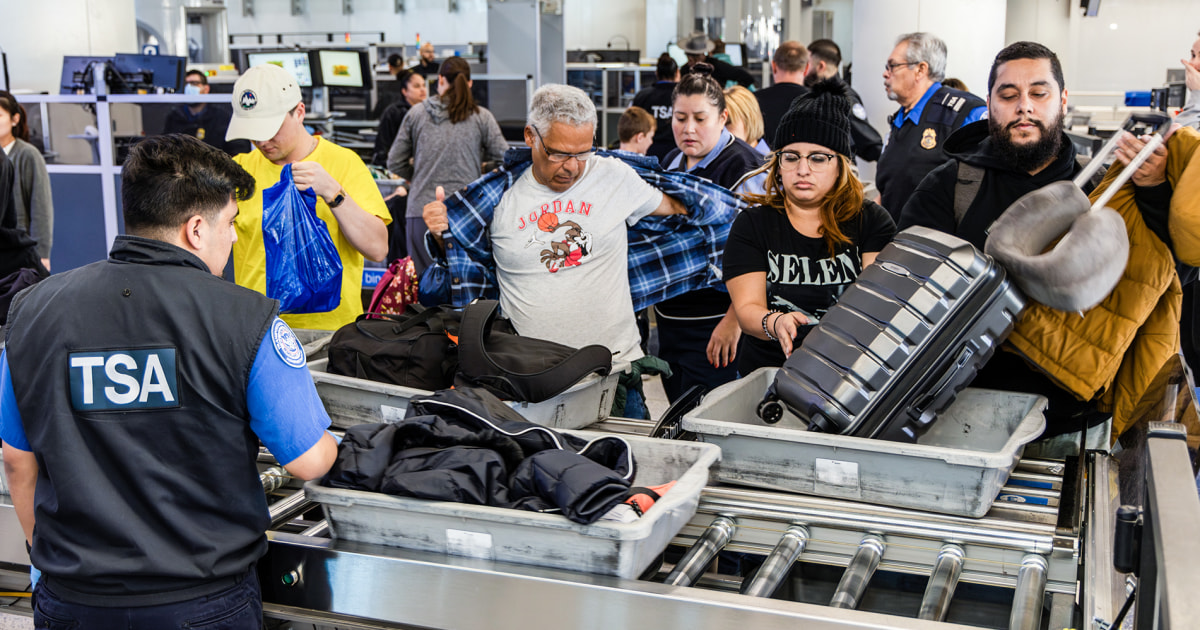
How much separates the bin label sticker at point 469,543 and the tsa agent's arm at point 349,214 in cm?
124

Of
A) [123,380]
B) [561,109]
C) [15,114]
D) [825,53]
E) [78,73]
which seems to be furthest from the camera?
[78,73]

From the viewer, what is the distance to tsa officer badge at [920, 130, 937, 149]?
14.4 feet

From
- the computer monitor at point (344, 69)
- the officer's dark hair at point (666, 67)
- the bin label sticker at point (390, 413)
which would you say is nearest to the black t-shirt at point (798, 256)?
the bin label sticker at point (390, 413)

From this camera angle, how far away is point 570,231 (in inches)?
98.7

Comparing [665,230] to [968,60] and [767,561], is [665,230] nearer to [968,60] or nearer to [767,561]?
[767,561]

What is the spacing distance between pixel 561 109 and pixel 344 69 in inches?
334

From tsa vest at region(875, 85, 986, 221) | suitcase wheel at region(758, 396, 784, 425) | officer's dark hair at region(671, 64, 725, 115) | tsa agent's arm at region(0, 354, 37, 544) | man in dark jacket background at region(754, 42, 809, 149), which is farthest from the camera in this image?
man in dark jacket background at region(754, 42, 809, 149)

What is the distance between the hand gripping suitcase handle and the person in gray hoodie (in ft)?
15.4

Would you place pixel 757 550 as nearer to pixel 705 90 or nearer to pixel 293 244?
pixel 293 244

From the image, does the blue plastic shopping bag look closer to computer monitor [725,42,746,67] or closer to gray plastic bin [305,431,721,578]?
gray plastic bin [305,431,721,578]

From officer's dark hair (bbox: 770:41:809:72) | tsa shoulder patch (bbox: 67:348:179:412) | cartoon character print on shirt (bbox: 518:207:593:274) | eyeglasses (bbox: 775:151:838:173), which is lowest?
tsa shoulder patch (bbox: 67:348:179:412)

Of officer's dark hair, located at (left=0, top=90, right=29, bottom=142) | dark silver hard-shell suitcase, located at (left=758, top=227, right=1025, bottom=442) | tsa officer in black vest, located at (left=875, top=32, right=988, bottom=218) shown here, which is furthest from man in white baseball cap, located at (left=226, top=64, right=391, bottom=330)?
officer's dark hair, located at (left=0, top=90, right=29, bottom=142)

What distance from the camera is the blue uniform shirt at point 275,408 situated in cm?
146

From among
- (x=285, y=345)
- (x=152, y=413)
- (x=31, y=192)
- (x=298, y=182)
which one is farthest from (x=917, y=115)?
(x=31, y=192)
